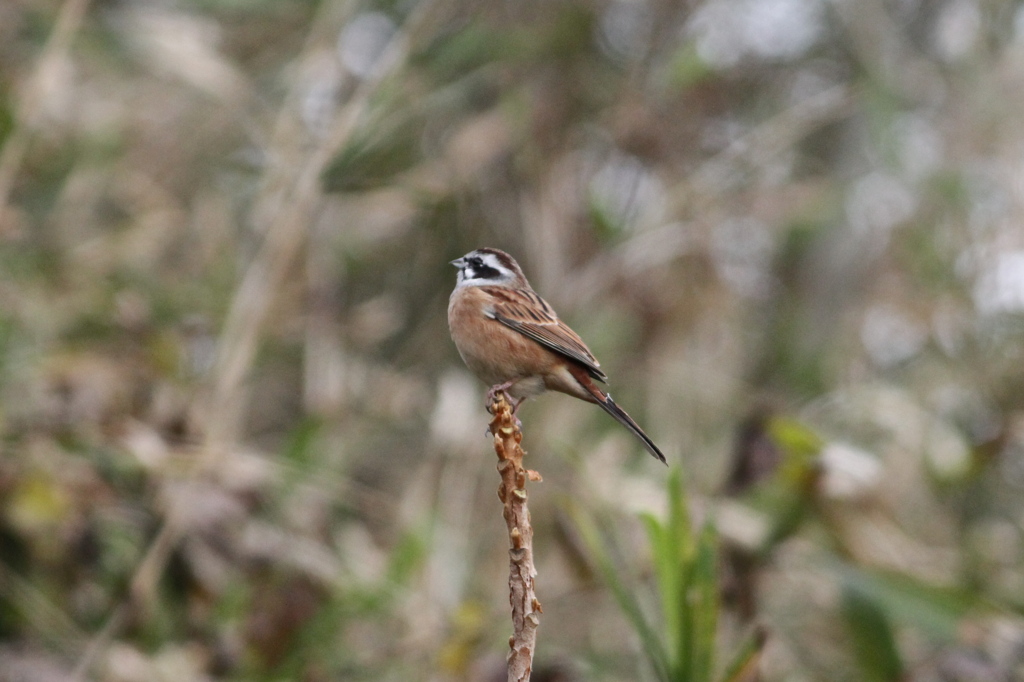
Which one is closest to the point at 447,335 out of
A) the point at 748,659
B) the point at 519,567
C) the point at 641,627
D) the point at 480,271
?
the point at 480,271

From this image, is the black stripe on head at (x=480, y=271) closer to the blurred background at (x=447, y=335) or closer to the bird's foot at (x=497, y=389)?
the bird's foot at (x=497, y=389)

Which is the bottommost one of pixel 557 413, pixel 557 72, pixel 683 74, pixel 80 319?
pixel 80 319

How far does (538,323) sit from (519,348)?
147 millimetres

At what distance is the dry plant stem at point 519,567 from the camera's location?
176cm

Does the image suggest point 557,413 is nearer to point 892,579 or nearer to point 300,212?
point 300,212

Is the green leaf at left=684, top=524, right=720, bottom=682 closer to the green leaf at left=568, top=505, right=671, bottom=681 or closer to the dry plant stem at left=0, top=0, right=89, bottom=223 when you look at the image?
the green leaf at left=568, top=505, right=671, bottom=681

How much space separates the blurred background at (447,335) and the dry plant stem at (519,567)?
1120 mm

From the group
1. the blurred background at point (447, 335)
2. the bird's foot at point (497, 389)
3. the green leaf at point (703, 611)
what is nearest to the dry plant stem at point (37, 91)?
the blurred background at point (447, 335)

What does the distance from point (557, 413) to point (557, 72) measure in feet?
7.85

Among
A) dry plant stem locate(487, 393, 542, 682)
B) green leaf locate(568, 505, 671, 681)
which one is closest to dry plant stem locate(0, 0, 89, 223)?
green leaf locate(568, 505, 671, 681)

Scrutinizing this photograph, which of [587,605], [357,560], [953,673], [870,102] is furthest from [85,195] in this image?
[953,673]

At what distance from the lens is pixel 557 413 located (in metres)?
5.81

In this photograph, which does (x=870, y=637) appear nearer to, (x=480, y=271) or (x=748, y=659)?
(x=748, y=659)

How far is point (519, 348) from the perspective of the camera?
3.07 m
